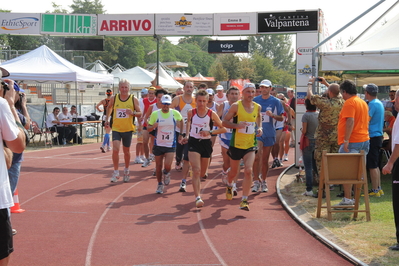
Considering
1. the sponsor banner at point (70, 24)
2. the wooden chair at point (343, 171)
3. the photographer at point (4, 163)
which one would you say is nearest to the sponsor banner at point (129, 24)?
the sponsor banner at point (70, 24)

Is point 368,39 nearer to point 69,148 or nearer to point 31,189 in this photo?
point 31,189

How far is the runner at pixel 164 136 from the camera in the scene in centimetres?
1065

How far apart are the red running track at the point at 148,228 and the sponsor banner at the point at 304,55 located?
348 centimetres

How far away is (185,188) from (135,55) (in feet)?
291

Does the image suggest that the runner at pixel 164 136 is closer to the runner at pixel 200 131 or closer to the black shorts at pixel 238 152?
the runner at pixel 200 131

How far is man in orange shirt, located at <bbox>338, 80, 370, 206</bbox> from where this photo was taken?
887 centimetres

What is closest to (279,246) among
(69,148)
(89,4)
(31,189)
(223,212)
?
(223,212)

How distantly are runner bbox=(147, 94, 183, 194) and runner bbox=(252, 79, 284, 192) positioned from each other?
172cm

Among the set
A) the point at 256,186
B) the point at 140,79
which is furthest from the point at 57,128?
the point at 140,79

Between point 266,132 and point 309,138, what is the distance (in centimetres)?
95

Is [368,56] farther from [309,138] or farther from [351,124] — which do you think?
[351,124]

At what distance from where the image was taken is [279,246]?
22.7 ft

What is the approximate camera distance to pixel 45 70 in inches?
853

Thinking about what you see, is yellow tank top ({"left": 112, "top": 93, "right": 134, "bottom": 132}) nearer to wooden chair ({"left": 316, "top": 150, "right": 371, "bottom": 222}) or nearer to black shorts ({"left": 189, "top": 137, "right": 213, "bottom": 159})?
black shorts ({"left": 189, "top": 137, "right": 213, "bottom": 159})
